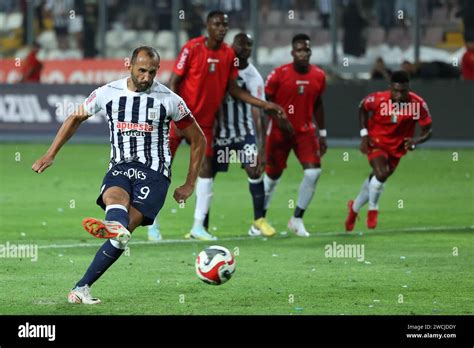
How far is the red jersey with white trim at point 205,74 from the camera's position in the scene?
47.1 feet

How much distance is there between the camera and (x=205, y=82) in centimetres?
1443

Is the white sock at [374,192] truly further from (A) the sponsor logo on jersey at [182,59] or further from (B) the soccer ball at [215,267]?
(B) the soccer ball at [215,267]

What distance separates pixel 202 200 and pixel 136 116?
4244mm

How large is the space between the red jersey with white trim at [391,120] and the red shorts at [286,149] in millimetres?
786

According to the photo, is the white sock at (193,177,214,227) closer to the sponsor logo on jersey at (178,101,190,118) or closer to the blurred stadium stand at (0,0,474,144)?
the sponsor logo on jersey at (178,101,190,118)

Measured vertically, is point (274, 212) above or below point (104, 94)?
below

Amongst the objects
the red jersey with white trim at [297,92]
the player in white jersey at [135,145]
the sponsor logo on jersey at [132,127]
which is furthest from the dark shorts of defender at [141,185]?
the red jersey with white trim at [297,92]

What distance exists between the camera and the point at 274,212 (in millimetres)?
17109

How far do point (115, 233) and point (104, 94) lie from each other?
1.35 m

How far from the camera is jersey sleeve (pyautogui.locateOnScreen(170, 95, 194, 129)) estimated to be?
10.4m

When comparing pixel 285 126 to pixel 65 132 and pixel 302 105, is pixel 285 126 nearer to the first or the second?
pixel 302 105
